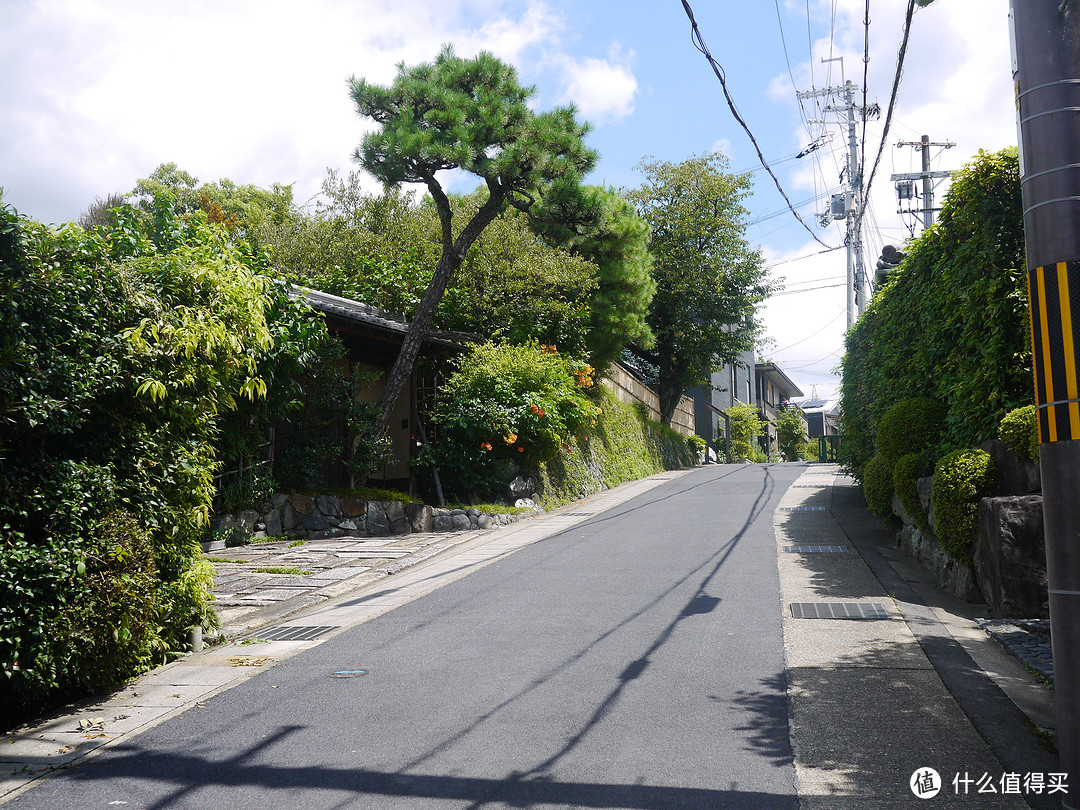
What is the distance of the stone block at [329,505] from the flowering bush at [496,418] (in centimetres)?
228

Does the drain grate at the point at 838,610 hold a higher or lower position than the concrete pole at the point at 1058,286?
lower

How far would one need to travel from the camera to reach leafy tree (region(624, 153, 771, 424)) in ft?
89.0

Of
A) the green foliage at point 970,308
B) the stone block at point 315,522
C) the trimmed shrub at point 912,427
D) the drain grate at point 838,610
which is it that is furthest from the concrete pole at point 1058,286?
the stone block at point 315,522

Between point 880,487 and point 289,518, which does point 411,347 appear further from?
point 880,487

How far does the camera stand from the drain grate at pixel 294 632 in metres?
6.62

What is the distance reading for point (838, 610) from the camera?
6.87 metres

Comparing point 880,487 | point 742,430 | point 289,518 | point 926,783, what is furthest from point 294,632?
point 742,430

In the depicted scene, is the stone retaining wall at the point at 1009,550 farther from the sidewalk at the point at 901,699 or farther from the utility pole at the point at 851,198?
the utility pole at the point at 851,198

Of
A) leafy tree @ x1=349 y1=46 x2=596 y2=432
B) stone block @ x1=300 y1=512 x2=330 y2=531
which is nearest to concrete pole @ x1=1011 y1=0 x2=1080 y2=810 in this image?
leafy tree @ x1=349 y1=46 x2=596 y2=432

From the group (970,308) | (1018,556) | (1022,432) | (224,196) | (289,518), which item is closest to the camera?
(1018,556)

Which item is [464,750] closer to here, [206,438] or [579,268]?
[206,438]

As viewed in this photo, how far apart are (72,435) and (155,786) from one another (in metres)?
2.42

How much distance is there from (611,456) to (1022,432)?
49.6 ft

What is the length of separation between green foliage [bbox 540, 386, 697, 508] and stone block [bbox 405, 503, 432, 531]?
357 centimetres
